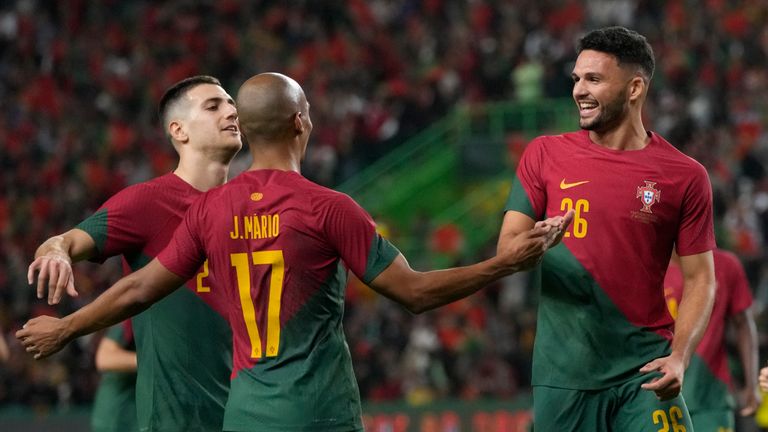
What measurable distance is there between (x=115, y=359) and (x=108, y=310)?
2097 millimetres

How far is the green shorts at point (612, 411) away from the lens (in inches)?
231

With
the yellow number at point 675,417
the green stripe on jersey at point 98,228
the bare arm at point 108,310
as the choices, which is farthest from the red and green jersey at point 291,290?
the yellow number at point 675,417

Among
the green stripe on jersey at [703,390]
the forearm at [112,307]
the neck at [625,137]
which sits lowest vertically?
the green stripe on jersey at [703,390]

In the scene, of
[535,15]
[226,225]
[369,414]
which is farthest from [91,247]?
[535,15]

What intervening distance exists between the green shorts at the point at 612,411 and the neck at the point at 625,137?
108 cm

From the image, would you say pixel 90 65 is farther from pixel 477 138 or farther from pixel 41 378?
pixel 41 378

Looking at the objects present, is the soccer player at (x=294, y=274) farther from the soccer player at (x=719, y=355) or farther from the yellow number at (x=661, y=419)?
the soccer player at (x=719, y=355)

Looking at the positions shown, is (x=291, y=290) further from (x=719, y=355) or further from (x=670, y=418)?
(x=719, y=355)

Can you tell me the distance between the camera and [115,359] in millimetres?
7586

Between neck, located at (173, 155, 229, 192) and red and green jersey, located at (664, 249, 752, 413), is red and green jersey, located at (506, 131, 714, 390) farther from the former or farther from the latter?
red and green jersey, located at (664, 249, 752, 413)

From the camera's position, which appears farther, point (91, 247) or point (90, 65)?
point (90, 65)

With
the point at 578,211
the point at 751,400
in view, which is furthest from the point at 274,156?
the point at 751,400

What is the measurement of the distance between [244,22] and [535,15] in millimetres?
5442

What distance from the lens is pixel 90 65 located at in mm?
22938
